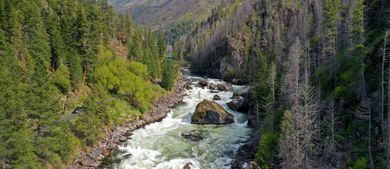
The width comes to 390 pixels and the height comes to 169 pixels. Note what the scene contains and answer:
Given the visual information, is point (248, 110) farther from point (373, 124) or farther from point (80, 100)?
point (373, 124)

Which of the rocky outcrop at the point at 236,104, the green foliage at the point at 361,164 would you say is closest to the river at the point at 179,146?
the rocky outcrop at the point at 236,104

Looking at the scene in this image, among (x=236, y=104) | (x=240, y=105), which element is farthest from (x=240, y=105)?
(x=236, y=104)

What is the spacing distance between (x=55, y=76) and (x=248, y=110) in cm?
4119

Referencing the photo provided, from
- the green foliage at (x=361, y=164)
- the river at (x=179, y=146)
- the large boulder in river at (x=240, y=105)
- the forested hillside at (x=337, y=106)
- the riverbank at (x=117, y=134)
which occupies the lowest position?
the river at (x=179, y=146)

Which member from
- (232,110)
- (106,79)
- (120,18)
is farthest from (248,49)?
(106,79)

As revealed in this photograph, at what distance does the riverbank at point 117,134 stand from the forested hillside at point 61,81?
134cm

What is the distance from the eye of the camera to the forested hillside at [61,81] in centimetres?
4334

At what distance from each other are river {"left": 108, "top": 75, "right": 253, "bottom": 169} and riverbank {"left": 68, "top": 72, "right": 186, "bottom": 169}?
1700mm

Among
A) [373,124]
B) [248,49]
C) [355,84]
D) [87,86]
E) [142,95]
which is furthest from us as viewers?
[248,49]

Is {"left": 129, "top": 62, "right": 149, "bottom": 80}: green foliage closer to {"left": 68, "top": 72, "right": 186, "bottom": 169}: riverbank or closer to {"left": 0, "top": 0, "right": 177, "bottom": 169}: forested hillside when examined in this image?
{"left": 0, "top": 0, "right": 177, "bottom": 169}: forested hillside

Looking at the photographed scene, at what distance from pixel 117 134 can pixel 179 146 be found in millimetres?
13024

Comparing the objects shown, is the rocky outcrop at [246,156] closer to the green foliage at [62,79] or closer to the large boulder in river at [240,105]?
the large boulder in river at [240,105]

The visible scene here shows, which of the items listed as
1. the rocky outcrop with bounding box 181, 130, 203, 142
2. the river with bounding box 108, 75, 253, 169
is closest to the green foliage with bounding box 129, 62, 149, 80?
the river with bounding box 108, 75, 253, 169

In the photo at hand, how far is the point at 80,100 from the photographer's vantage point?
72.9 metres
